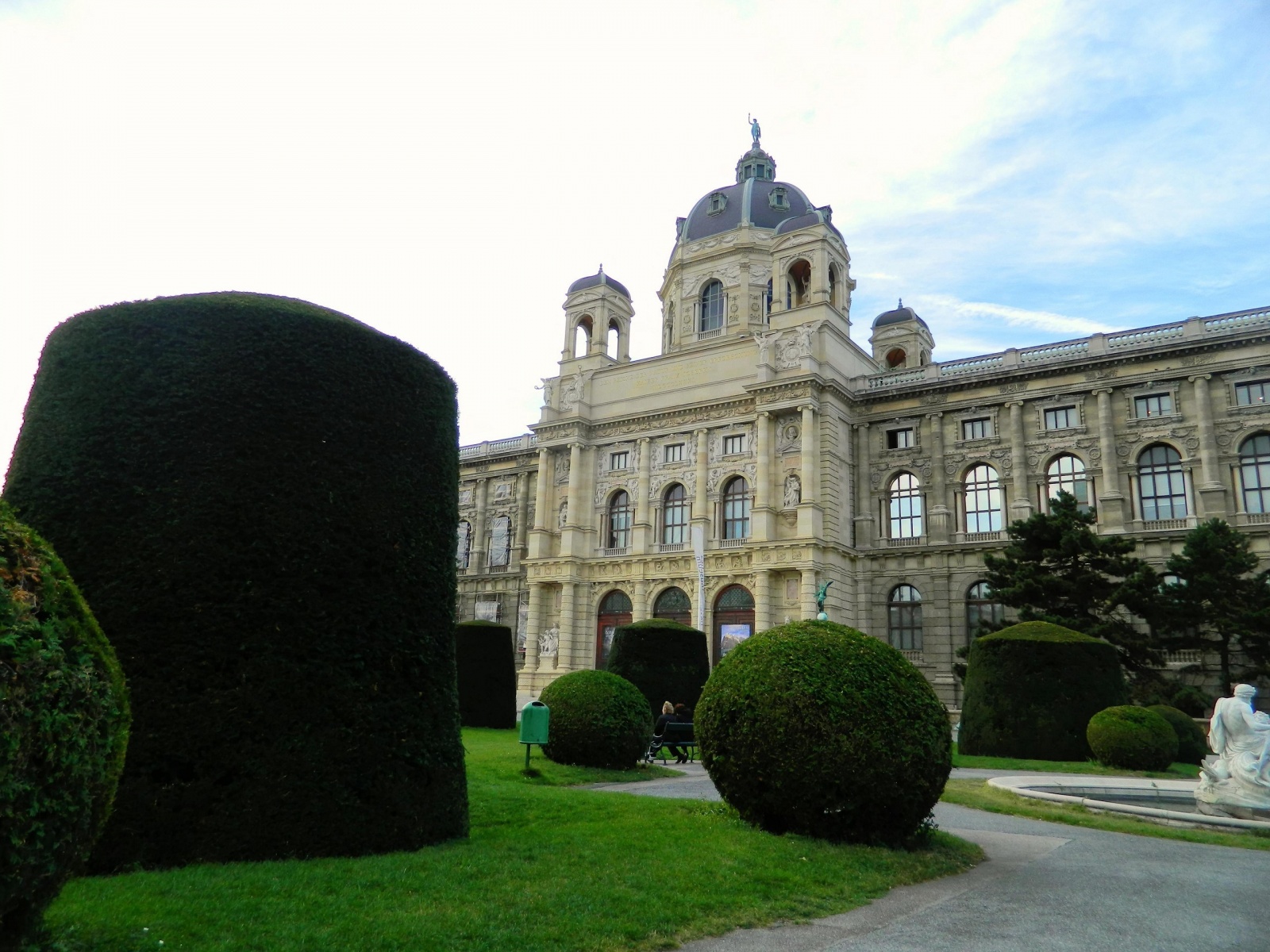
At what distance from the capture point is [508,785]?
13359 mm

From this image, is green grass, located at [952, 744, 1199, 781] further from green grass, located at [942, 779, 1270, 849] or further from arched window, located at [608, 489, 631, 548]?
arched window, located at [608, 489, 631, 548]

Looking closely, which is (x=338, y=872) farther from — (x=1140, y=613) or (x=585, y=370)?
(x=585, y=370)

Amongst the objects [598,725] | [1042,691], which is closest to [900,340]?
[1042,691]

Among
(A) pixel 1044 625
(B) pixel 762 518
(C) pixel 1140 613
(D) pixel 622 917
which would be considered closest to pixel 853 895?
(D) pixel 622 917

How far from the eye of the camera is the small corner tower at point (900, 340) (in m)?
50.7

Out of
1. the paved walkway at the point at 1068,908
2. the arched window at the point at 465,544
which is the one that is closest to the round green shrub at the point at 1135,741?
the paved walkway at the point at 1068,908

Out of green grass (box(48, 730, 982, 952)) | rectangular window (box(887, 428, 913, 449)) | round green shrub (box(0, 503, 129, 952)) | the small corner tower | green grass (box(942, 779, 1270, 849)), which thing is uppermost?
the small corner tower

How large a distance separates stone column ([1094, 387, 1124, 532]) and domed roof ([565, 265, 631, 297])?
2574 centimetres

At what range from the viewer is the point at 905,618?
39000 mm

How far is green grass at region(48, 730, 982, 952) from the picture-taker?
5617 mm

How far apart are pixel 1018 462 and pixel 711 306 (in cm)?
1958

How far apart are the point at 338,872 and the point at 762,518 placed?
33.8 metres

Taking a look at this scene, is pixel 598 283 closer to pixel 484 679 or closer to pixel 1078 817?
pixel 484 679

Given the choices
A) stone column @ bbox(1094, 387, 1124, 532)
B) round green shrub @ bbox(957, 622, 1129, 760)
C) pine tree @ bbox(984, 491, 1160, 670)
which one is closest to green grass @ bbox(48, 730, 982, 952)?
round green shrub @ bbox(957, 622, 1129, 760)
